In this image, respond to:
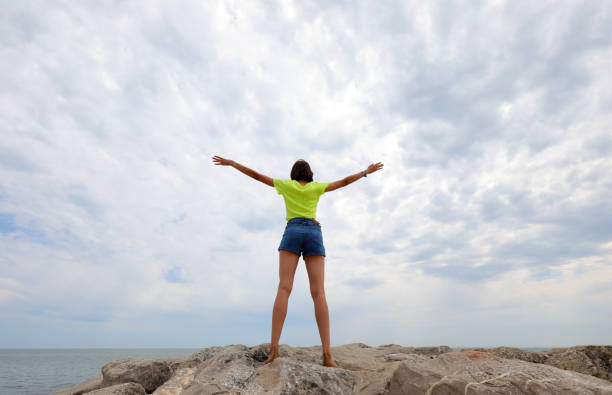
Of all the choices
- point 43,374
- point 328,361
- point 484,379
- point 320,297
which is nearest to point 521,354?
point 484,379

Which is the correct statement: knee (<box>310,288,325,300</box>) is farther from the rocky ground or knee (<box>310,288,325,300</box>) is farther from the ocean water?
the ocean water

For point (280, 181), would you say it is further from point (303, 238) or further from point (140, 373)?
point (140, 373)

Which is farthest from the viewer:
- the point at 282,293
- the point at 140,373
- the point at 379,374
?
the point at 140,373

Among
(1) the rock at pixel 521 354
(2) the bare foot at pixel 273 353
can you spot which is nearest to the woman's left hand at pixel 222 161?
(2) the bare foot at pixel 273 353

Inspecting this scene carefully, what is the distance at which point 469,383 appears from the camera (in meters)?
3.40

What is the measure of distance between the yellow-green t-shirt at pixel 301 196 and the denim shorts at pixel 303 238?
128 mm

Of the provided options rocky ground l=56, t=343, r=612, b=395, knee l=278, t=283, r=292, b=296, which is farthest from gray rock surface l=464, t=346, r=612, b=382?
knee l=278, t=283, r=292, b=296

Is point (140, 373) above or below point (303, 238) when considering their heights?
below

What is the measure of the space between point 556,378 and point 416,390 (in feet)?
4.40

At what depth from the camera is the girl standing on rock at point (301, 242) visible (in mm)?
4750

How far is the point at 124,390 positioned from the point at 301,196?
144 inches

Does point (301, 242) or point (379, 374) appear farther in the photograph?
point (301, 242)

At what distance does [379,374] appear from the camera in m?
4.34

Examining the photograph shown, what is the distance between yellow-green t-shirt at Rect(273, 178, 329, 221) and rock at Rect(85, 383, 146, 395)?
324 centimetres
